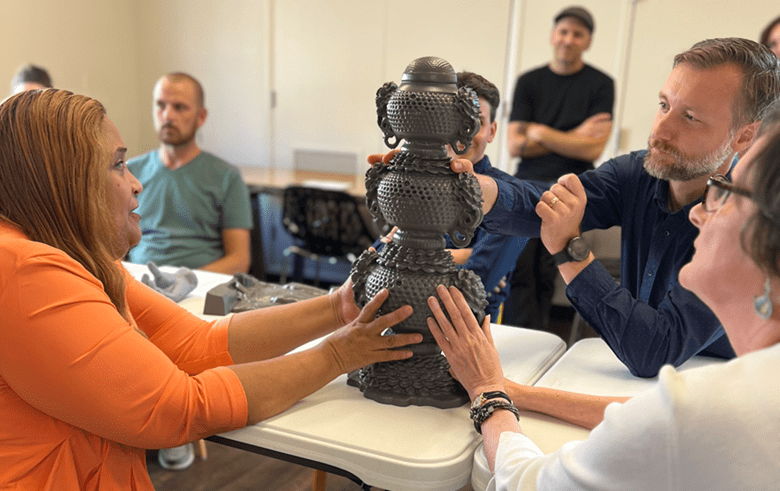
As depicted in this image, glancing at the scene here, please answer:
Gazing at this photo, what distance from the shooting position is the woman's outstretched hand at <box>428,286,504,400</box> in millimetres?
1201

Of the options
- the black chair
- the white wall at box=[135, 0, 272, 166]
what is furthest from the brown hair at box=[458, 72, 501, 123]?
the white wall at box=[135, 0, 272, 166]

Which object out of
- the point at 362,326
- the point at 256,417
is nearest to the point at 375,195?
the point at 362,326

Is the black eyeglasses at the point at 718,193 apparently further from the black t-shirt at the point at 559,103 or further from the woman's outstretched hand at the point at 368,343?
the black t-shirt at the point at 559,103

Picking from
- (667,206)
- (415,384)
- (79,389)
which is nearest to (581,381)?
(415,384)

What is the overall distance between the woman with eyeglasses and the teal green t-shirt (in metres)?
2.42

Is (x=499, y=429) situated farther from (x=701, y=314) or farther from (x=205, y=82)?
(x=205, y=82)

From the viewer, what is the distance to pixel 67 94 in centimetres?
112

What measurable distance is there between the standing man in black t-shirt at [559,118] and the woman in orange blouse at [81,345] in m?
2.57

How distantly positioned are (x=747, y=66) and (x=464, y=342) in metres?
0.90

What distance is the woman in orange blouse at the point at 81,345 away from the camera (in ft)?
3.26

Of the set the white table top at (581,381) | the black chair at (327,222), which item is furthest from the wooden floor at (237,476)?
the black chair at (327,222)

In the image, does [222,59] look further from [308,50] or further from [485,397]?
[485,397]

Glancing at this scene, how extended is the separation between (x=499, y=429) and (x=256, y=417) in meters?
0.43

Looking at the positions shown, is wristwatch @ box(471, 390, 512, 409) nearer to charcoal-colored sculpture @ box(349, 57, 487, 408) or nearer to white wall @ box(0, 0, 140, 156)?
charcoal-colored sculpture @ box(349, 57, 487, 408)
